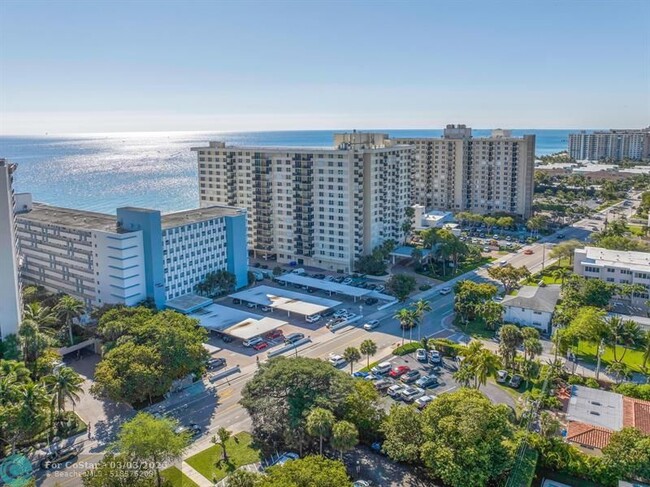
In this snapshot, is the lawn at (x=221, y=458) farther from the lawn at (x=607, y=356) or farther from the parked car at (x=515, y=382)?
the lawn at (x=607, y=356)

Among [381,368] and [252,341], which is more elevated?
[252,341]

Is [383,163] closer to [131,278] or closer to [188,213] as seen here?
[188,213]

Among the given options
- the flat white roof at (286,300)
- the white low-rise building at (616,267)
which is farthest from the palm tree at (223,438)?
the white low-rise building at (616,267)

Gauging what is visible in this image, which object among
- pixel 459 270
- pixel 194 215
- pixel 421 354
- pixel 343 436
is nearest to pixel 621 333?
pixel 421 354

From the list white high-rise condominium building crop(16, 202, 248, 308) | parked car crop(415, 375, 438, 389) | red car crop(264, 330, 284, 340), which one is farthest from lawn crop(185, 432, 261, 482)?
white high-rise condominium building crop(16, 202, 248, 308)

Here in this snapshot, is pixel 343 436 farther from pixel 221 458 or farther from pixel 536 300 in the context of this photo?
pixel 536 300

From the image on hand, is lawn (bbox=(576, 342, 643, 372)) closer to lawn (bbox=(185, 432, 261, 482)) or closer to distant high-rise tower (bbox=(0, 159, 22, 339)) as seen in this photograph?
lawn (bbox=(185, 432, 261, 482))
